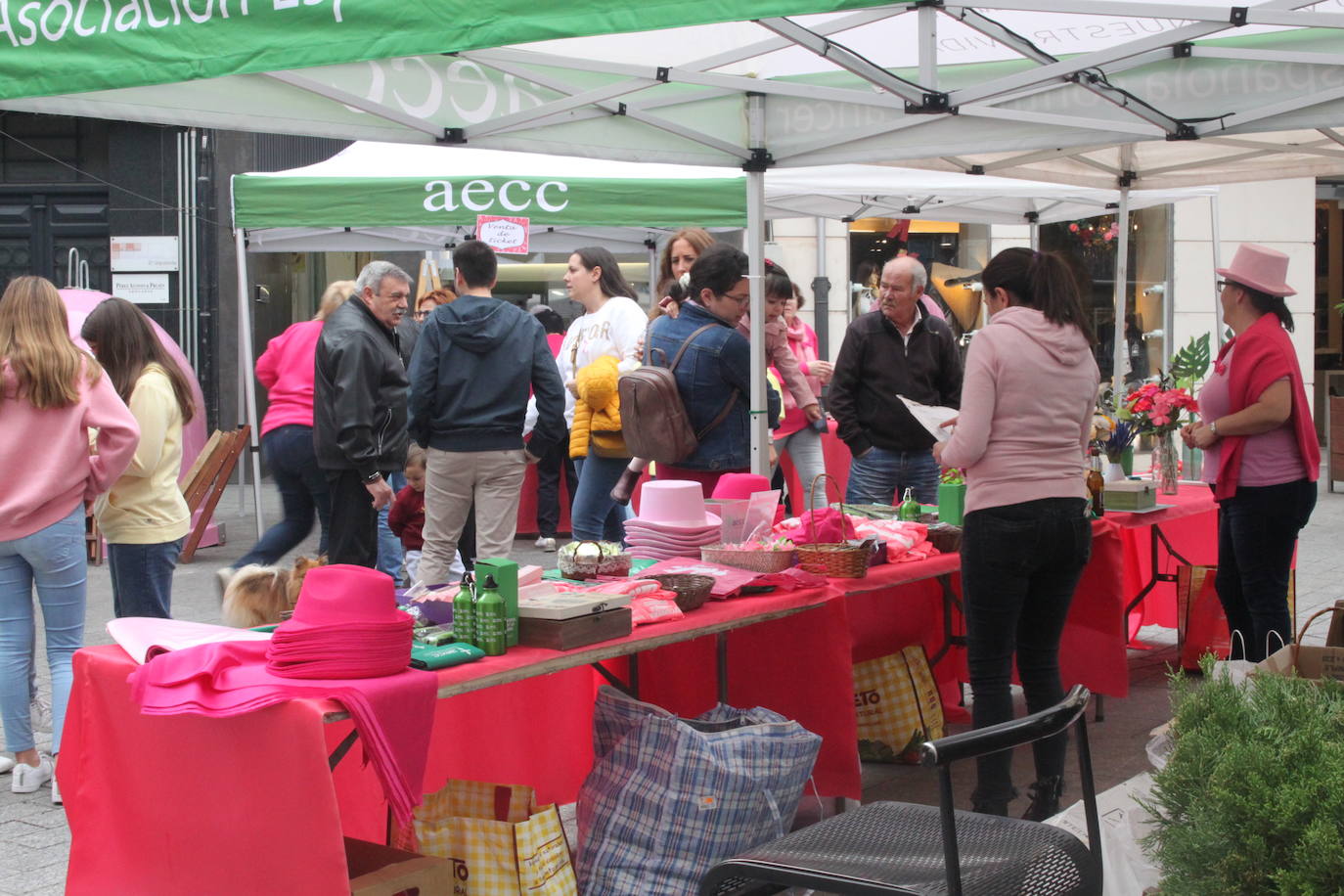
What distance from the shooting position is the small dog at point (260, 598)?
403 cm

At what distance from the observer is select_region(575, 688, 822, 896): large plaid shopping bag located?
3512 mm

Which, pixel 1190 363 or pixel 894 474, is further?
pixel 894 474

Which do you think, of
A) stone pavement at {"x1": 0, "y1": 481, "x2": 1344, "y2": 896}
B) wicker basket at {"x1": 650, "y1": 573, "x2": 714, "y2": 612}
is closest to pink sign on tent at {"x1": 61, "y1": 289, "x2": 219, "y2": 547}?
stone pavement at {"x1": 0, "y1": 481, "x2": 1344, "y2": 896}

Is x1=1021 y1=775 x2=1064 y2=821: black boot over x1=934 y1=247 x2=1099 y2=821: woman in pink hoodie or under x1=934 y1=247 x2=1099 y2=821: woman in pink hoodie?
under

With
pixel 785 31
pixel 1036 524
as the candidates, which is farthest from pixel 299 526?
pixel 1036 524

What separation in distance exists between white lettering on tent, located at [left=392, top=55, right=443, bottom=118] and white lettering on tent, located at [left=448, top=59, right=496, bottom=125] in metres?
0.05

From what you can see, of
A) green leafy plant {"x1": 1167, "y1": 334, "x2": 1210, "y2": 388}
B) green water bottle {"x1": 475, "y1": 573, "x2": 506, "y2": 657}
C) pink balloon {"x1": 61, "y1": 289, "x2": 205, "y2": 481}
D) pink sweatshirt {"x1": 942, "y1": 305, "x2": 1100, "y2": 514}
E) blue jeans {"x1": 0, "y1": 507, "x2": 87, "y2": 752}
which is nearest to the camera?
green water bottle {"x1": 475, "y1": 573, "x2": 506, "y2": 657}

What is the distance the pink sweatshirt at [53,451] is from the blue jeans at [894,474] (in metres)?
3.02

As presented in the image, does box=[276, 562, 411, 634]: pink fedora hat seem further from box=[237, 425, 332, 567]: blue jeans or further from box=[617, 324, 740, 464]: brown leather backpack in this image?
box=[237, 425, 332, 567]: blue jeans

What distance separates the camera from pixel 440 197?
8.55 meters

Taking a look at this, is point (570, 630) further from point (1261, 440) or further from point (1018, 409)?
point (1261, 440)

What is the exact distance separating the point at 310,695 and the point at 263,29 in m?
1.57

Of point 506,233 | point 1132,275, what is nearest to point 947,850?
point 506,233

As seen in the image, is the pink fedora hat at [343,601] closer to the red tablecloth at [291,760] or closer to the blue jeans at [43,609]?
the red tablecloth at [291,760]
